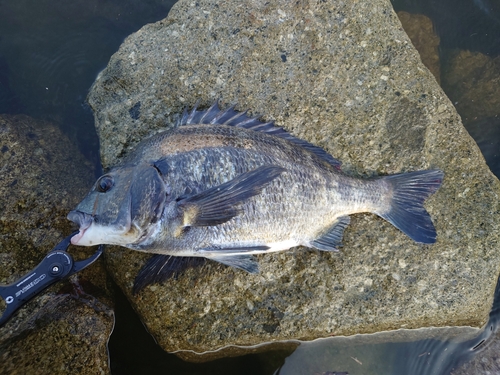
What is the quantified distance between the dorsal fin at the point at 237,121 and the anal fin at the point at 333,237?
447 millimetres

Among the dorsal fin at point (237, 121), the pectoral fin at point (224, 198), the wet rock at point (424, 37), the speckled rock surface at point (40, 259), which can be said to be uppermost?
the wet rock at point (424, 37)

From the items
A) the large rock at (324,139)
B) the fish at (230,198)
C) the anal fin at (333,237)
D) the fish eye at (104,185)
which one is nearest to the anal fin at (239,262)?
the fish at (230,198)

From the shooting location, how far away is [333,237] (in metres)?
2.79

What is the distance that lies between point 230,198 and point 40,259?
5.87 feet

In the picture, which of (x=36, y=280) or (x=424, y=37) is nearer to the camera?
(x=36, y=280)

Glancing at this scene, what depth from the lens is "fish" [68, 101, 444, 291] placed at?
2291 mm

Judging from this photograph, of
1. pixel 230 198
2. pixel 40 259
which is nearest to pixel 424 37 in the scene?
pixel 230 198

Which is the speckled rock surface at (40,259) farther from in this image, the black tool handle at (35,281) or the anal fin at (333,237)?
the anal fin at (333,237)

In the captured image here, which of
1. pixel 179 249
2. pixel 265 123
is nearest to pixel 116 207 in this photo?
pixel 179 249

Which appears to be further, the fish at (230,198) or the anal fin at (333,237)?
the anal fin at (333,237)

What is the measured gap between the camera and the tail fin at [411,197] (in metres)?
2.79

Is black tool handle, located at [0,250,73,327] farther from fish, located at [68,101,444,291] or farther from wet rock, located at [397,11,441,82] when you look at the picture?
wet rock, located at [397,11,441,82]

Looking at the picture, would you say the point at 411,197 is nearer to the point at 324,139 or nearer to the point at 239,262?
the point at 324,139

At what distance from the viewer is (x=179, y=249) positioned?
2461 millimetres
